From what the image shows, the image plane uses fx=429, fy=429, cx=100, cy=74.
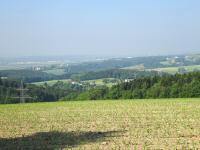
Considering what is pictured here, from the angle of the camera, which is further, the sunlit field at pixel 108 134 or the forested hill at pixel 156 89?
the forested hill at pixel 156 89

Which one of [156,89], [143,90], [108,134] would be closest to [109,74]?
[143,90]

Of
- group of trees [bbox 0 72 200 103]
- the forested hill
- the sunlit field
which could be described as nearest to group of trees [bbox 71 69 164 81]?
group of trees [bbox 0 72 200 103]

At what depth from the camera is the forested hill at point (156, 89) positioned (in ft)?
228

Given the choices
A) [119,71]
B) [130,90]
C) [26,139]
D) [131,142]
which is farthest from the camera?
[119,71]

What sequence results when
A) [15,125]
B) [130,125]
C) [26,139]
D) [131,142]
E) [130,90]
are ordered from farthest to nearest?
[130,90]
[15,125]
[130,125]
[26,139]
[131,142]

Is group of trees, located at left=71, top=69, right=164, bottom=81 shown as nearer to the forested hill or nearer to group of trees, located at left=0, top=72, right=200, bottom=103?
group of trees, located at left=0, top=72, right=200, bottom=103

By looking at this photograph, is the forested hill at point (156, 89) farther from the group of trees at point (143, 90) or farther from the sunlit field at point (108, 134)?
the sunlit field at point (108, 134)

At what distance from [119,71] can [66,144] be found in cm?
11984

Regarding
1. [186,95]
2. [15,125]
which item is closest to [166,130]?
[15,125]

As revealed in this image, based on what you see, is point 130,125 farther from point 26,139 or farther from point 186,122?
point 26,139

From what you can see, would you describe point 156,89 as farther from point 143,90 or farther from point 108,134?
point 108,134

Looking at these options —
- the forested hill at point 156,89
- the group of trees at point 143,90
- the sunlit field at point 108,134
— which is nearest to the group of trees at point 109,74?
the group of trees at point 143,90

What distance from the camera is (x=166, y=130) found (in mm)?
22328

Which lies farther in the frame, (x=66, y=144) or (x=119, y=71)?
(x=119, y=71)
